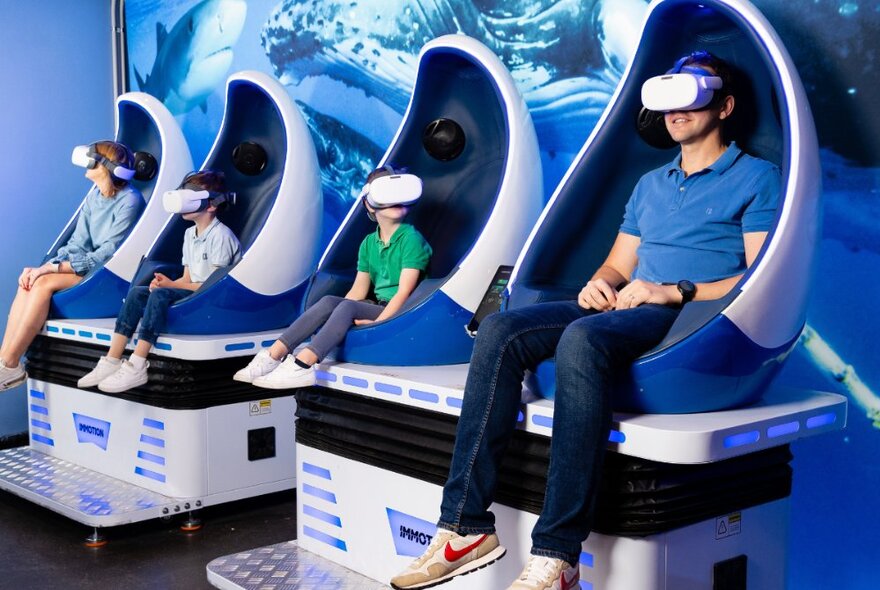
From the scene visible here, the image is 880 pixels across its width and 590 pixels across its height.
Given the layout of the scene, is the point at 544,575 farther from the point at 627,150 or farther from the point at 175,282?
the point at 175,282

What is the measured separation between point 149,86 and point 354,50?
1.59 m

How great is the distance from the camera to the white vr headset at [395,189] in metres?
2.85

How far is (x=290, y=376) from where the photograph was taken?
2.67 meters

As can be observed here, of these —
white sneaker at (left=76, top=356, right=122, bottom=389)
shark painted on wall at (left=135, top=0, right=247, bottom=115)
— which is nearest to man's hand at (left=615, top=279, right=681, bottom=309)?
white sneaker at (left=76, top=356, right=122, bottom=389)

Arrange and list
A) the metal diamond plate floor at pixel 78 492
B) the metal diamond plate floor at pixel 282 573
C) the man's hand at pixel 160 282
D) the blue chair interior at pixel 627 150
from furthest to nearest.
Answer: the man's hand at pixel 160 282
the metal diamond plate floor at pixel 78 492
the metal diamond plate floor at pixel 282 573
the blue chair interior at pixel 627 150

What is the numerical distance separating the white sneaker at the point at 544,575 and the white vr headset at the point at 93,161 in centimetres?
293

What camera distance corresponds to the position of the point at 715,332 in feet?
6.25

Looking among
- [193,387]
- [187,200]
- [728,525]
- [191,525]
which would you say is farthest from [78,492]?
[728,525]

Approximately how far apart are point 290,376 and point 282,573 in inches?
20.9

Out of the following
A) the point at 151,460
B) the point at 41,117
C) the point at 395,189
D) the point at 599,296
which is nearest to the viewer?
the point at 599,296

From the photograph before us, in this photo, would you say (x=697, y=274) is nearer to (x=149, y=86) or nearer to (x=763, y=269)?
(x=763, y=269)

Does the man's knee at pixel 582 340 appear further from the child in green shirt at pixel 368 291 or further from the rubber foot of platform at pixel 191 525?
the rubber foot of platform at pixel 191 525

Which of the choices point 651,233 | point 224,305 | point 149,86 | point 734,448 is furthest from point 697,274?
point 149,86

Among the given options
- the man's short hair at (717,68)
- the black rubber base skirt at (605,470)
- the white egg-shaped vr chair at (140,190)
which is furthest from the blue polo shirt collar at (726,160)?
the white egg-shaped vr chair at (140,190)
